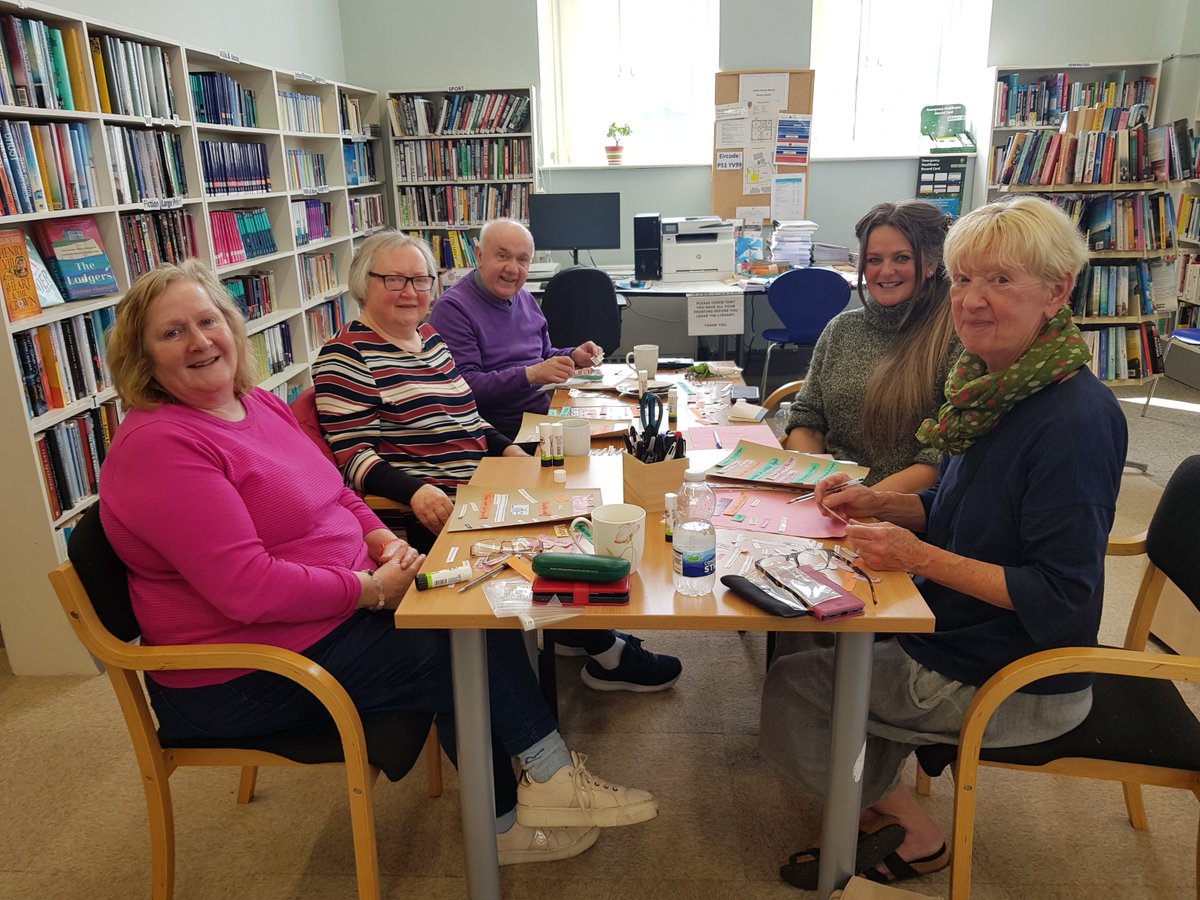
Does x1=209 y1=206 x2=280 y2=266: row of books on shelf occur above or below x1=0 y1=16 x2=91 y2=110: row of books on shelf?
below

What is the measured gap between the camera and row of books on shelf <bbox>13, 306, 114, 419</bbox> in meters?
2.45

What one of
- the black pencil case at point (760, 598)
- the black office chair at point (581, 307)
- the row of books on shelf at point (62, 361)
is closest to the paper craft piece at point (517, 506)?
the black pencil case at point (760, 598)

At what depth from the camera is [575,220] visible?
18.6ft

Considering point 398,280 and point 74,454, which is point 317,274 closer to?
point 74,454

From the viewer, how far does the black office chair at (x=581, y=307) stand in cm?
439

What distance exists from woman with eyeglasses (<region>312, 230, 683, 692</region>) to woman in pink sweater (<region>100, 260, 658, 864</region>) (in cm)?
33

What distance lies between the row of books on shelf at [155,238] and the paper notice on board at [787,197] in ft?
13.0

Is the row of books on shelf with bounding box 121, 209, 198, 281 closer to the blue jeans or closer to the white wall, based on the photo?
the white wall

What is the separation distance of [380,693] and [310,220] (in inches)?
154

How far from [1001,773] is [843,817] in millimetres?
780

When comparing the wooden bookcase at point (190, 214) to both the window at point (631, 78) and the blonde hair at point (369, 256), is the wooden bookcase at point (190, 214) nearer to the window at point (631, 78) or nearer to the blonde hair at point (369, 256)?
the blonde hair at point (369, 256)

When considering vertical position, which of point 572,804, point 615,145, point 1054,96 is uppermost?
point 1054,96

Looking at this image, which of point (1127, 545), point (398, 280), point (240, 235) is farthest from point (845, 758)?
point (240, 235)

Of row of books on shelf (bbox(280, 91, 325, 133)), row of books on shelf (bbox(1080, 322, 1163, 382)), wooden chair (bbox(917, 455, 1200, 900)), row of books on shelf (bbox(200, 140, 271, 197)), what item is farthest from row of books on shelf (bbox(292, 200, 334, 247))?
row of books on shelf (bbox(1080, 322, 1163, 382))
